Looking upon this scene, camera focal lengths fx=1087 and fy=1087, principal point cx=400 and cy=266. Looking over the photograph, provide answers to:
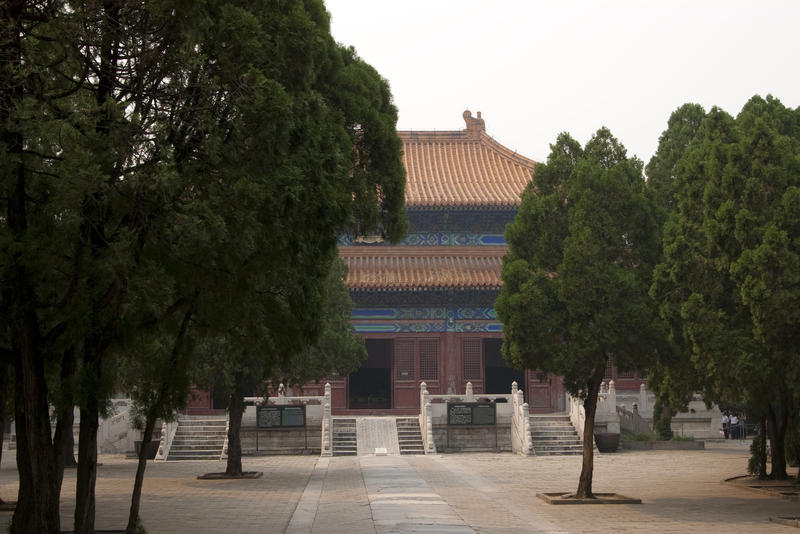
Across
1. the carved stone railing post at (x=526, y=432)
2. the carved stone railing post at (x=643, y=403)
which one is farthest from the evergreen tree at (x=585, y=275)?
the carved stone railing post at (x=643, y=403)

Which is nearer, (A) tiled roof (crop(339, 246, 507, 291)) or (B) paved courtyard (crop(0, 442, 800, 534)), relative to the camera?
(B) paved courtyard (crop(0, 442, 800, 534))

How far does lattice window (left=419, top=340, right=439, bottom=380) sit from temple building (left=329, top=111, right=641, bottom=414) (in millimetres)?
37

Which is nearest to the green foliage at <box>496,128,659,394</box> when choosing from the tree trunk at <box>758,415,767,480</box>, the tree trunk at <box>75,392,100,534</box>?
the tree trunk at <box>758,415,767,480</box>

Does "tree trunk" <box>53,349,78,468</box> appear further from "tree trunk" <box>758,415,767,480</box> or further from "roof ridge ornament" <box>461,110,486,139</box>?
"roof ridge ornament" <box>461,110,486,139</box>

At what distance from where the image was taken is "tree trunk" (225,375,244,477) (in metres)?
25.3

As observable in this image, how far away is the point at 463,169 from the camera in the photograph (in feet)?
151

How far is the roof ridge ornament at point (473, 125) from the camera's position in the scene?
48469 millimetres

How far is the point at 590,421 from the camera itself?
64.2 ft

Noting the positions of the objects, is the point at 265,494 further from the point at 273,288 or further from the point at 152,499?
the point at 273,288

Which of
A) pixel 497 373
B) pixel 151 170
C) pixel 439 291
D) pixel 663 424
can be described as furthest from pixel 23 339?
pixel 497 373

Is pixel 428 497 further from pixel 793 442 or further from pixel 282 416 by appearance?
pixel 282 416

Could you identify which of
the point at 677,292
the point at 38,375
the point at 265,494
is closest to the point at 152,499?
the point at 265,494

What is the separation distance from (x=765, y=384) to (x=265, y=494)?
928 cm

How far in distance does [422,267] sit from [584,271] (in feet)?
74.8
